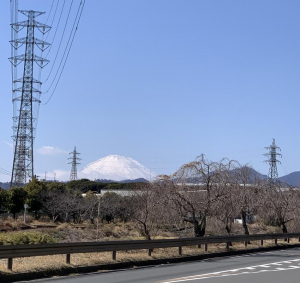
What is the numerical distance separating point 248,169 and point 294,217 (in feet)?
23.6

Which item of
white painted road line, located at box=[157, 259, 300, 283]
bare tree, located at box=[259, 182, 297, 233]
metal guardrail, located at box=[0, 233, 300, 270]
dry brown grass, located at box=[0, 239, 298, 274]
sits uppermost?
bare tree, located at box=[259, 182, 297, 233]

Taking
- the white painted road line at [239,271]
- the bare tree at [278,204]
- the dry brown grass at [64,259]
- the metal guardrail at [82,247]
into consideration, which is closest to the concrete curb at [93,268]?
the dry brown grass at [64,259]

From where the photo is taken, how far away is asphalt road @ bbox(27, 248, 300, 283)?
13.7 m

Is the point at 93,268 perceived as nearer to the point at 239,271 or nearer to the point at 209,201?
the point at 239,271

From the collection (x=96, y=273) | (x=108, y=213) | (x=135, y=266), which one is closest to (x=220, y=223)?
(x=135, y=266)

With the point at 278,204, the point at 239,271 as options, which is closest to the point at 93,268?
the point at 239,271

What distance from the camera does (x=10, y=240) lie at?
80.2 ft

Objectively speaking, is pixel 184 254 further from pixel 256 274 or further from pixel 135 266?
pixel 256 274

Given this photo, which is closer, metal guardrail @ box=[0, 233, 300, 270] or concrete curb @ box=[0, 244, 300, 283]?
concrete curb @ box=[0, 244, 300, 283]

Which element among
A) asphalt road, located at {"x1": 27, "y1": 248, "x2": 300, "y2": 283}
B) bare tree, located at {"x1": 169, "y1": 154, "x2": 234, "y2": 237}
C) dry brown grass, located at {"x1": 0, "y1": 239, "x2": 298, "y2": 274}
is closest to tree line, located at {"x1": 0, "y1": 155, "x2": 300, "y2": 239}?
bare tree, located at {"x1": 169, "y1": 154, "x2": 234, "y2": 237}

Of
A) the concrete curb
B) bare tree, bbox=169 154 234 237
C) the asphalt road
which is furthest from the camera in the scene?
bare tree, bbox=169 154 234 237

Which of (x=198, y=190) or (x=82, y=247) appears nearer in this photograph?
(x=82, y=247)

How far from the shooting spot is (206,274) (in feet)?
50.1

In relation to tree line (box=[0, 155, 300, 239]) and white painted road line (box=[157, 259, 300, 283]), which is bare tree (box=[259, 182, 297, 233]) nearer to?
tree line (box=[0, 155, 300, 239])
